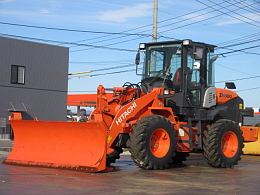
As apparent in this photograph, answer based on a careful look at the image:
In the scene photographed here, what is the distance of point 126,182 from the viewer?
895 cm

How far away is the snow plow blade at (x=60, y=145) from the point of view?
1049 cm

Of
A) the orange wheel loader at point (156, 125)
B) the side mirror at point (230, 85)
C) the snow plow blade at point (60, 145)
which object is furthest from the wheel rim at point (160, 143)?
the side mirror at point (230, 85)

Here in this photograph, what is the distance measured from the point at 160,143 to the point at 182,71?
2.28m

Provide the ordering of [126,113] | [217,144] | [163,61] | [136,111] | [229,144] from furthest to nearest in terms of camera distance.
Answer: [229,144]
[163,61]
[217,144]
[136,111]
[126,113]

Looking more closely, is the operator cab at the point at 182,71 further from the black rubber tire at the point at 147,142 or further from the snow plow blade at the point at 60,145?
the snow plow blade at the point at 60,145

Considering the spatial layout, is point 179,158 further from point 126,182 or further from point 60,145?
point 126,182

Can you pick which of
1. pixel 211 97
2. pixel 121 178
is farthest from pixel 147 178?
pixel 211 97

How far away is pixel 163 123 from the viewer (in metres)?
11.3

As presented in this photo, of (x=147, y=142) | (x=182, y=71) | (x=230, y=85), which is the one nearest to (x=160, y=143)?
(x=147, y=142)

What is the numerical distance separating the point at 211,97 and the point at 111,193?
6.40 metres

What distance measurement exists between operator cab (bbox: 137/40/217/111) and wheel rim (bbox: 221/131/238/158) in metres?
1.05

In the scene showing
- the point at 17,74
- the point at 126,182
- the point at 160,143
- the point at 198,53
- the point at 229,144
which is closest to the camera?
the point at 126,182

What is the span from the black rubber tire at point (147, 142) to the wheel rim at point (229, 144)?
7.67ft

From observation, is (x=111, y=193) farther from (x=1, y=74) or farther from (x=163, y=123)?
(x=1, y=74)
